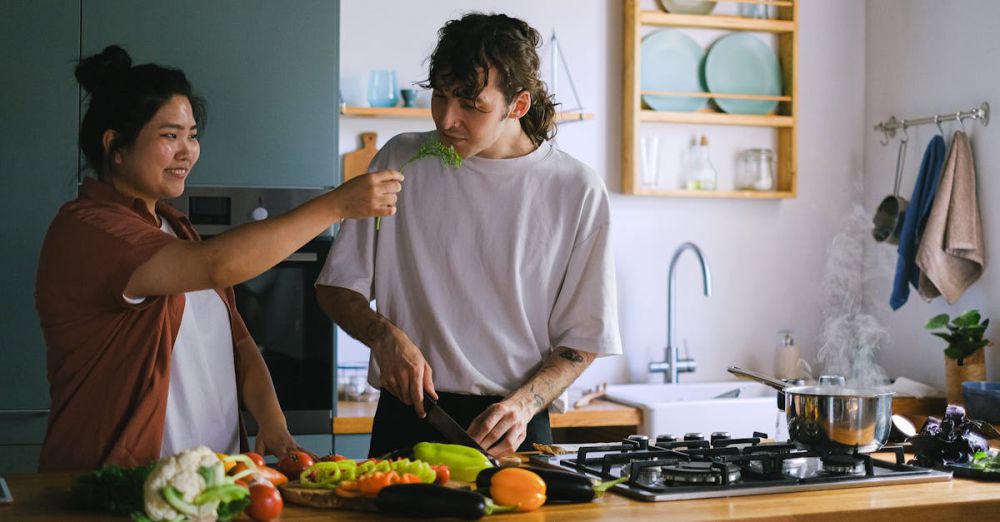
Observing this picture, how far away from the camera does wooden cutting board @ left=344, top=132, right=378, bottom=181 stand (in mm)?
3652

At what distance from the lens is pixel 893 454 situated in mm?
2018

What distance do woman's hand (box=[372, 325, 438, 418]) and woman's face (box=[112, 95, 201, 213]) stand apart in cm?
49

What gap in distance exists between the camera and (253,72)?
10.2 ft

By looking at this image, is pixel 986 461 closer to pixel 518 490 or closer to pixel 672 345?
pixel 518 490

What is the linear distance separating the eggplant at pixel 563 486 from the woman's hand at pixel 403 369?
0.40 meters

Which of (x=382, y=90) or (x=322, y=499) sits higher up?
(x=382, y=90)

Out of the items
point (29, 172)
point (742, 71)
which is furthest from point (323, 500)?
point (742, 71)

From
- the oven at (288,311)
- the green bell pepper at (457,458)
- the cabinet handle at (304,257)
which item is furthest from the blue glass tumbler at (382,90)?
the green bell pepper at (457,458)

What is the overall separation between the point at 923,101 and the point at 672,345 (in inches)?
49.2

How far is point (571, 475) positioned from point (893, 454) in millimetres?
823

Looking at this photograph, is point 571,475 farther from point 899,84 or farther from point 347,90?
point 899,84

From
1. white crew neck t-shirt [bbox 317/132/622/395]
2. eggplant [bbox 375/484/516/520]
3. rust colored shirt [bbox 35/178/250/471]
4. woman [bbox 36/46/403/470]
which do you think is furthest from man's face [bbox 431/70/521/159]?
eggplant [bbox 375/484/516/520]

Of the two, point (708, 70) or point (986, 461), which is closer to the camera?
point (986, 461)

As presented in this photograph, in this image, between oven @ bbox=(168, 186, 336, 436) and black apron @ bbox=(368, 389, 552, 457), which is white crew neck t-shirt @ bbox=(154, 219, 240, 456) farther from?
oven @ bbox=(168, 186, 336, 436)
